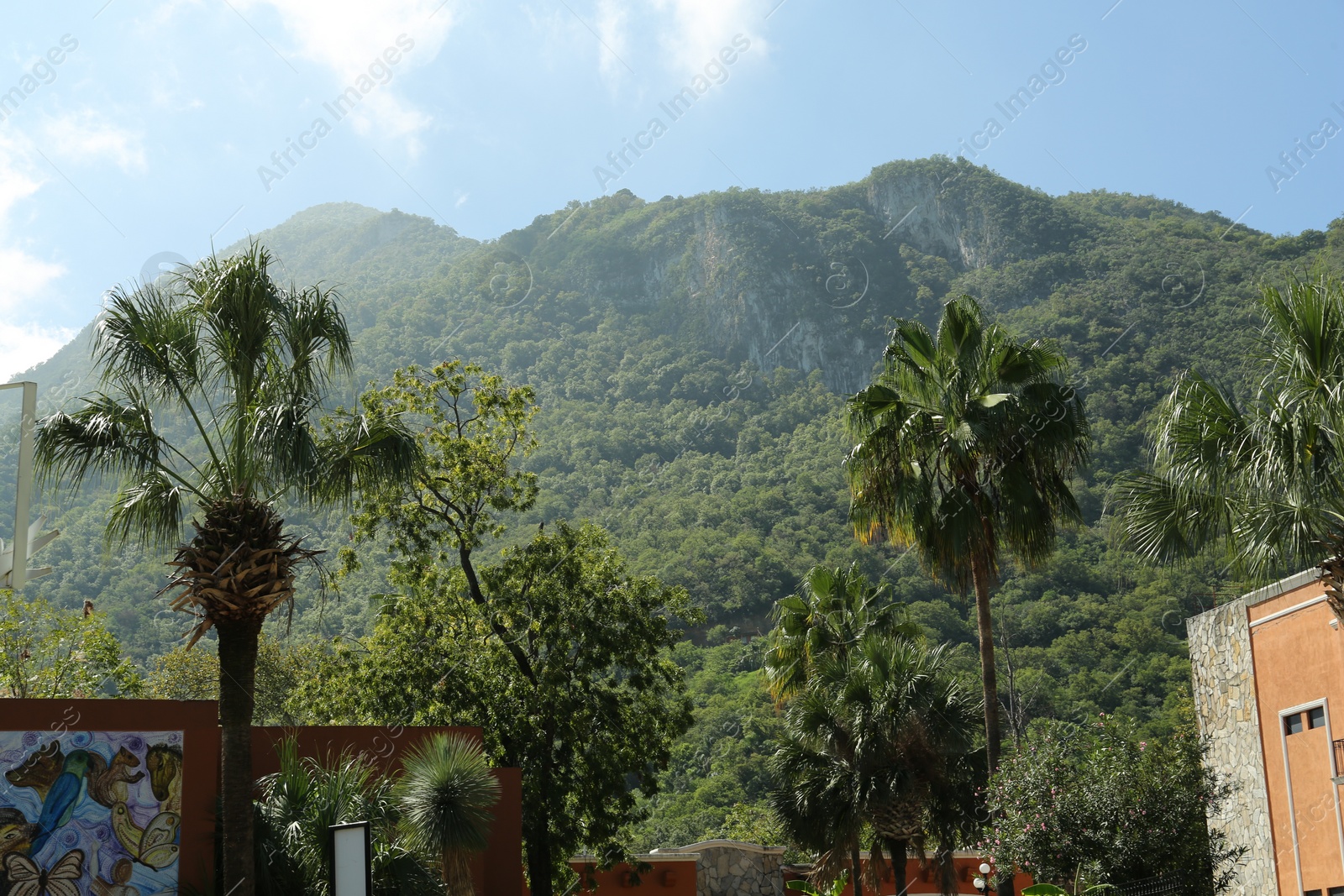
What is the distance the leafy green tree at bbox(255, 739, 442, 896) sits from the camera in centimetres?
1155

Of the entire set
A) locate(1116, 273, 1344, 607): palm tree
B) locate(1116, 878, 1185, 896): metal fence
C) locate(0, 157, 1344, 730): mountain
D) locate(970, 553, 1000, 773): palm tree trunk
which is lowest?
locate(1116, 878, 1185, 896): metal fence

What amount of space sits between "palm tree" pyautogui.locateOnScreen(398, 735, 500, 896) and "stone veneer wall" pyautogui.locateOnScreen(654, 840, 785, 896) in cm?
1306

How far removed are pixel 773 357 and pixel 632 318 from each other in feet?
52.5

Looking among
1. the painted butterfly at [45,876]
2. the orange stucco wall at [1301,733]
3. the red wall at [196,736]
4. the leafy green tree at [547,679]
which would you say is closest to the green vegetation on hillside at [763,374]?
the orange stucco wall at [1301,733]

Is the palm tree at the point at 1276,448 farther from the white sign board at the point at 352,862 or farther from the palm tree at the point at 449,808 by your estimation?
the white sign board at the point at 352,862

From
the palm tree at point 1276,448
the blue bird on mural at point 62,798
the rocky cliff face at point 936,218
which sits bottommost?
the blue bird on mural at point 62,798

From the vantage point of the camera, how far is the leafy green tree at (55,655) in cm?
2303

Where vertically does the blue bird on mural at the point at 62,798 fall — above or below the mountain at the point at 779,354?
below

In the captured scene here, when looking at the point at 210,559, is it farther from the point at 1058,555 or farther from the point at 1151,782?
the point at 1058,555

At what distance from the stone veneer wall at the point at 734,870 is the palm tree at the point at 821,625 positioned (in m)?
4.47

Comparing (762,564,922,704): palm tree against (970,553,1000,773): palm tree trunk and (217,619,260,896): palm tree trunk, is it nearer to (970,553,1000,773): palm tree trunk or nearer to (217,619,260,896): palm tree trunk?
(970,553,1000,773): palm tree trunk

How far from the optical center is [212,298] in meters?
11.8

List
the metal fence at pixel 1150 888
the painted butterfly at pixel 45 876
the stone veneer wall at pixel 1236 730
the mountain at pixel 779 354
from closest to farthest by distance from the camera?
the painted butterfly at pixel 45 876
the metal fence at pixel 1150 888
the stone veneer wall at pixel 1236 730
the mountain at pixel 779 354

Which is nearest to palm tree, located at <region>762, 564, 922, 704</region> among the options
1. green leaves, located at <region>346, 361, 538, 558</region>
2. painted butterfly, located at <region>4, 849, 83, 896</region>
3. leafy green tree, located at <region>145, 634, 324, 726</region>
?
green leaves, located at <region>346, 361, 538, 558</region>
